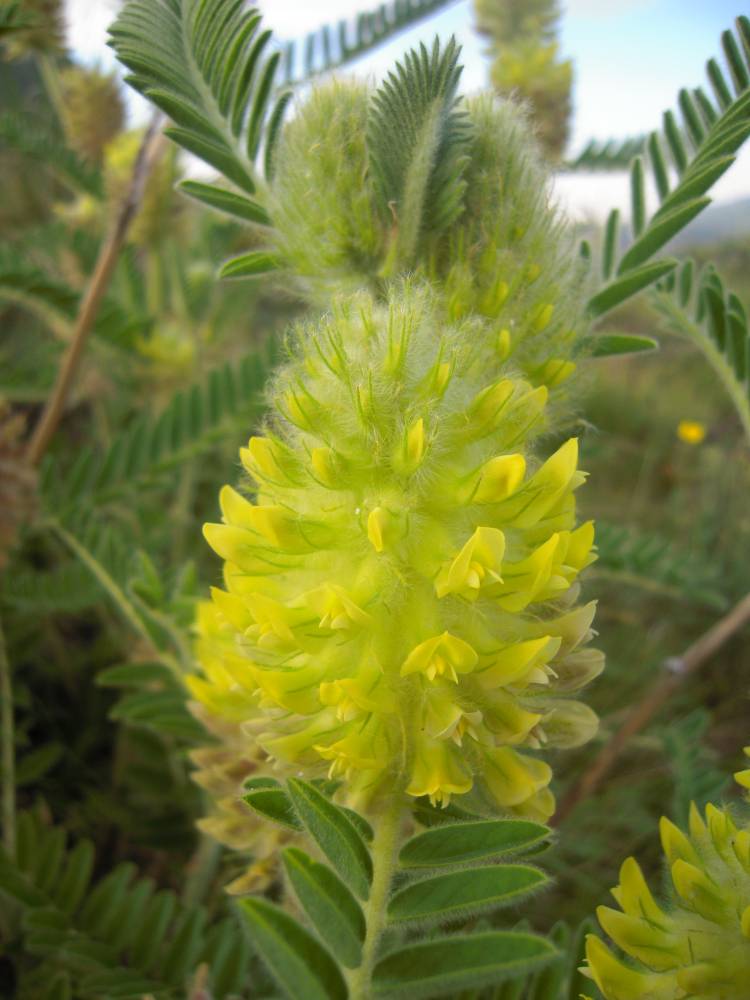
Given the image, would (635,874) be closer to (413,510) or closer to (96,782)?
(413,510)

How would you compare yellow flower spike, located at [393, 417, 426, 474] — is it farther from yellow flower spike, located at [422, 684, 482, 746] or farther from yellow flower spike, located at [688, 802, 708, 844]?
yellow flower spike, located at [688, 802, 708, 844]

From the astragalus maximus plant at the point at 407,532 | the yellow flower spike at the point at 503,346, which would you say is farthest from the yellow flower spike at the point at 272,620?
the yellow flower spike at the point at 503,346

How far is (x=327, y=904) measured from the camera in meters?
0.47

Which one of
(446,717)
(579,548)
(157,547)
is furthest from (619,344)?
(157,547)

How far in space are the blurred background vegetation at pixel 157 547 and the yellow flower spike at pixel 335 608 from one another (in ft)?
0.71

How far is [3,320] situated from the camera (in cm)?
286

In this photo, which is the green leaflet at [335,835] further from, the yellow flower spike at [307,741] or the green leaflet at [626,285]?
the green leaflet at [626,285]

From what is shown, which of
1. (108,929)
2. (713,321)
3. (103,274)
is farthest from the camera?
(103,274)

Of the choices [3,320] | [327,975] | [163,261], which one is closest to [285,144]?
[327,975]

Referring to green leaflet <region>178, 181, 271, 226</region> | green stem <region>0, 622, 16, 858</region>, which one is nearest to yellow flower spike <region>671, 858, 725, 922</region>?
green leaflet <region>178, 181, 271, 226</region>

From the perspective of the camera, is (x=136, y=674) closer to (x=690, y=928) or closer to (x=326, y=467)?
(x=326, y=467)

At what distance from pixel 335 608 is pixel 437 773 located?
0.37ft

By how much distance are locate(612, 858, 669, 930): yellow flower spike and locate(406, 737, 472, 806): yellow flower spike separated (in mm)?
117

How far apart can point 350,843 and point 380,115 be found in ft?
1.53
